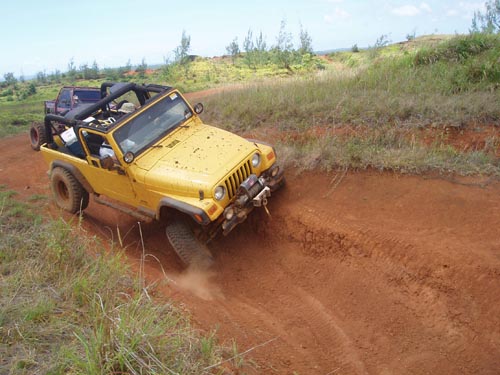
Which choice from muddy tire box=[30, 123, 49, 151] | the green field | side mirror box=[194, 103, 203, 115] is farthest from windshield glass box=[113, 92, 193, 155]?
muddy tire box=[30, 123, 49, 151]

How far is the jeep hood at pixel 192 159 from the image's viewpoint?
5207 mm

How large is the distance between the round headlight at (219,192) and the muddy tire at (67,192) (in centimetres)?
287

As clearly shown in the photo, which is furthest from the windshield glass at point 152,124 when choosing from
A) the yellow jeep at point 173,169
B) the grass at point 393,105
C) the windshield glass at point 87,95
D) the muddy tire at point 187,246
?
the windshield glass at point 87,95

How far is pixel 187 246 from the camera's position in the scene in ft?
17.5

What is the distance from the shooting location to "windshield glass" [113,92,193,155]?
19.0 feet

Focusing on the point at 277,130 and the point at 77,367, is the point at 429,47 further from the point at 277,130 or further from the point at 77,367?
the point at 77,367

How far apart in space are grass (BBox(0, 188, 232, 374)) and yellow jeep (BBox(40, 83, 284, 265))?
117 cm

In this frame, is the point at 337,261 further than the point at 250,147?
No

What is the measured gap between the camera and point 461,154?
610cm

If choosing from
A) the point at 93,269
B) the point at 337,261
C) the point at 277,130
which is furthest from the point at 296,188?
the point at 93,269

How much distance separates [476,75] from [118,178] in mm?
6706

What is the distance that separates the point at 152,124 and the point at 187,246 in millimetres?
1868

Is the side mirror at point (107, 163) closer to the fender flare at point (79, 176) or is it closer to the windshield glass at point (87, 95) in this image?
the fender flare at point (79, 176)

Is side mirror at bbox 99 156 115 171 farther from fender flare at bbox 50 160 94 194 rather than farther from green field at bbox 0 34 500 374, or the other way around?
fender flare at bbox 50 160 94 194
